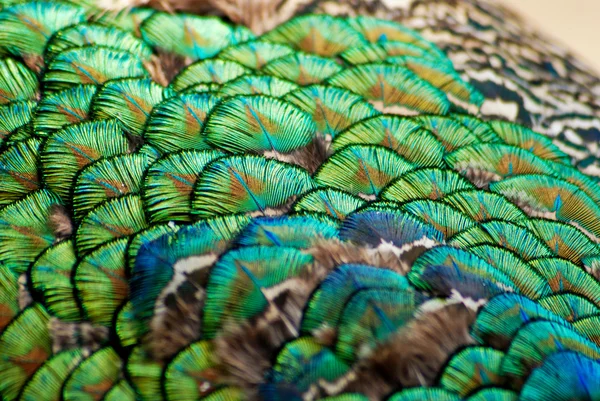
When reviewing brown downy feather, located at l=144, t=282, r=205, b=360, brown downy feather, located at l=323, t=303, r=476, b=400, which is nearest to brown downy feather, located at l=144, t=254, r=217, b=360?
brown downy feather, located at l=144, t=282, r=205, b=360

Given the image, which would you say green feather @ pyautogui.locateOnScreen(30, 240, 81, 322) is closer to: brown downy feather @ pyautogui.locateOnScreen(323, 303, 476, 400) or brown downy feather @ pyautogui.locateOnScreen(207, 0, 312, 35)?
brown downy feather @ pyautogui.locateOnScreen(323, 303, 476, 400)

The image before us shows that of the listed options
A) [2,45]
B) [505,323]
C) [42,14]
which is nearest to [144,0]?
[42,14]

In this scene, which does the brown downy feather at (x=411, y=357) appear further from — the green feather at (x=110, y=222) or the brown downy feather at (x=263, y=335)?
the green feather at (x=110, y=222)

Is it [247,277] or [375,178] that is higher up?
[375,178]

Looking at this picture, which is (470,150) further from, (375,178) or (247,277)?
(247,277)

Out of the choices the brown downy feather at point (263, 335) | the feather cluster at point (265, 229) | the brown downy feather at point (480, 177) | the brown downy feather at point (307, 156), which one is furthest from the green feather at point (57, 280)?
the brown downy feather at point (480, 177)

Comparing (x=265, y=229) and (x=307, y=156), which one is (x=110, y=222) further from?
(x=307, y=156)

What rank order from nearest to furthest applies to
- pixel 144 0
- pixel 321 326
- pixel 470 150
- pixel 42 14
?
1. pixel 321 326
2. pixel 470 150
3. pixel 42 14
4. pixel 144 0
